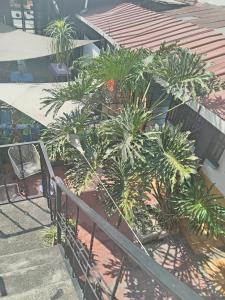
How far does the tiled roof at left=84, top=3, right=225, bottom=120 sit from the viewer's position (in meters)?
6.92

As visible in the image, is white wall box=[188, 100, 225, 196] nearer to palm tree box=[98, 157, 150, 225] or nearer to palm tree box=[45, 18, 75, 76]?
palm tree box=[98, 157, 150, 225]

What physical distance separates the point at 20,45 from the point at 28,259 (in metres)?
10.5

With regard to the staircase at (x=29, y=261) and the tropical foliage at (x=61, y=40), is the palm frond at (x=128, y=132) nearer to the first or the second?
the staircase at (x=29, y=261)

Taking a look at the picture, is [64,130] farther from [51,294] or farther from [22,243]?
[51,294]

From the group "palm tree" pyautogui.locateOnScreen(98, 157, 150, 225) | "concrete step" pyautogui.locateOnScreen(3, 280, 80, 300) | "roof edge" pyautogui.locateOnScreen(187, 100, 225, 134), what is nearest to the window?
"roof edge" pyautogui.locateOnScreen(187, 100, 225, 134)

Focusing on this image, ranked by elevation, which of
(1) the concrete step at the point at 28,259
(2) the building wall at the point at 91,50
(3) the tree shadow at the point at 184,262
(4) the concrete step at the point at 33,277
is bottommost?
(3) the tree shadow at the point at 184,262

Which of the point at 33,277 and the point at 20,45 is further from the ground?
the point at 20,45

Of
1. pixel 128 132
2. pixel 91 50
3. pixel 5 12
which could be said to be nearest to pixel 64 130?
pixel 128 132

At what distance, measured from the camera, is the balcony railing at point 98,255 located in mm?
1748

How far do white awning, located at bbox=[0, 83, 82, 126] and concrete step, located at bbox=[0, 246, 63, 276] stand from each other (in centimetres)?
453

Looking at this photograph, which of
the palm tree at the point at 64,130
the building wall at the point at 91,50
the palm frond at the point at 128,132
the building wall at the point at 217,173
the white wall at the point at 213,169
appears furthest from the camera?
the building wall at the point at 91,50

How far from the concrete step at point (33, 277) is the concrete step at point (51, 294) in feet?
0.26

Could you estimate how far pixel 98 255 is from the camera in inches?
278

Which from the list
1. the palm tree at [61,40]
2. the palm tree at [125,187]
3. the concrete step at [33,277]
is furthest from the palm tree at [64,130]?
the palm tree at [61,40]
